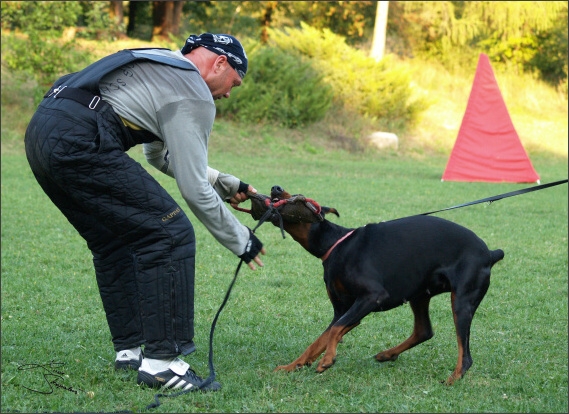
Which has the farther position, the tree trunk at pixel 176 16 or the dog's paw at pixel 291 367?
the tree trunk at pixel 176 16

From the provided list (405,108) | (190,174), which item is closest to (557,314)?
(190,174)

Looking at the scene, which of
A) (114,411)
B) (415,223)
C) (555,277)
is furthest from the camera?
(555,277)

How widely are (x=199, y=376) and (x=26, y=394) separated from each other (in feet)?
3.02

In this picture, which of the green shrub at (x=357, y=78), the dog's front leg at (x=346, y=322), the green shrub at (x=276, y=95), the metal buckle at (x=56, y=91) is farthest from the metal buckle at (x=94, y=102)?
the green shrub at (x=357, y=78)

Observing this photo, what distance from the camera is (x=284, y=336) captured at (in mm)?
5145

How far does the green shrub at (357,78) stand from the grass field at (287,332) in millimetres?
12440

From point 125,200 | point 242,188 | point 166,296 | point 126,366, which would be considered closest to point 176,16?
point 242,188

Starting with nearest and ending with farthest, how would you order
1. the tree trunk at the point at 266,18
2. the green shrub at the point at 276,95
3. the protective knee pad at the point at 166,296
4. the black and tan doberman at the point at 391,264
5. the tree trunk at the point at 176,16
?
the protective knee pad at the point at 166,296 → the black and tan doberman at the point at 391,264 → the green shrub at the point at 276,95 → the tree trunk at the point at 176,16 → the tree trunk at the point at 266,18

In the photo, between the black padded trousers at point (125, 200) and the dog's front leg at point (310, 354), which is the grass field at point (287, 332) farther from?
the black padded trousers at point (125, 200)

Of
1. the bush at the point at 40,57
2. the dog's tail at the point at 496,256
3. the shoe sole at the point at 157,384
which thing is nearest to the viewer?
the shoe sole at the point at 157,384

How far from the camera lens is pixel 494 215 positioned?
1135cm

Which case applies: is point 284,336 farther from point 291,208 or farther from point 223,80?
point 223,80

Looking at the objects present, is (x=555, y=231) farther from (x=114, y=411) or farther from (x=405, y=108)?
(x=405, y=108)

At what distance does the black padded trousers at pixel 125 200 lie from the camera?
3.70m
